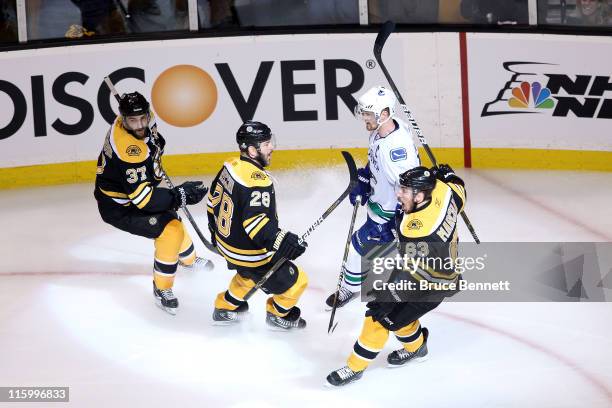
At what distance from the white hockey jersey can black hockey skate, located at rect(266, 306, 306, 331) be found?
2.02 feet

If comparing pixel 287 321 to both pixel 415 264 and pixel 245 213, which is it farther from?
pixel 415 264

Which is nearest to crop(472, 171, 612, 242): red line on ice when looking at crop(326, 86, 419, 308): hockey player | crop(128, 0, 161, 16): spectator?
crop(326, 86, 419, 308): hockey player

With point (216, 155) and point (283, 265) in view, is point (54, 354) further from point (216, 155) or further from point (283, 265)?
point (216, 155)

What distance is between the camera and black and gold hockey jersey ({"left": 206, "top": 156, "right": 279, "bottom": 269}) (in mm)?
4746

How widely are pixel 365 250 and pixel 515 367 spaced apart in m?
1.04

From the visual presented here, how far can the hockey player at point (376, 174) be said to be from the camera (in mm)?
5008

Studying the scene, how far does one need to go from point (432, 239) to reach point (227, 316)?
1.36m

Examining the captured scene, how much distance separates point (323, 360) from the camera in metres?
4.87

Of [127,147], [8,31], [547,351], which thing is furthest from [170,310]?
[8,31]

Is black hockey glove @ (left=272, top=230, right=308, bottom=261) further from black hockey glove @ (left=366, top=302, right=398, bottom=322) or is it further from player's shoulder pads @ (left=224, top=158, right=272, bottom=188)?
black hockey glove @ (left=366, top=302, right=398, bottom=322)

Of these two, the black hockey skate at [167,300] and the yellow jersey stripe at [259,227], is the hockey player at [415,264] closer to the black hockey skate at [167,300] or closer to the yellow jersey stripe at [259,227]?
the yellow jersey stripe at [259,227]

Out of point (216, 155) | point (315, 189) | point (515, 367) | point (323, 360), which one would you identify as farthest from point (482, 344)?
point (216, 155)

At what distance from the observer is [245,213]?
475 cm

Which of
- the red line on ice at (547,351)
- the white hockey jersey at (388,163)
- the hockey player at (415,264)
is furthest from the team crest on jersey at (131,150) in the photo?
the red line on ice at (547,351)
